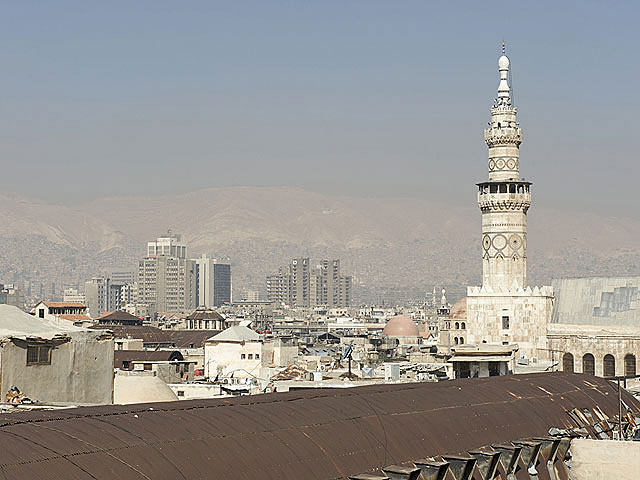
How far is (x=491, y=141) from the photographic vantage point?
87.8m

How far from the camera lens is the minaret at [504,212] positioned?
279ft

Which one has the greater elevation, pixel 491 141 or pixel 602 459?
pixel 491 141

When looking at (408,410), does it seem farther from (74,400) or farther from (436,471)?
(74,400)

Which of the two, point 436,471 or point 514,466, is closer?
point 436,471

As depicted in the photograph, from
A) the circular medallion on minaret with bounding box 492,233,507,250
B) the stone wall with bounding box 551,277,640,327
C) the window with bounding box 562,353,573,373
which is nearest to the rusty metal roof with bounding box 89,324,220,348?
the circular medallion on minaret with bounding box 492,233,507,250

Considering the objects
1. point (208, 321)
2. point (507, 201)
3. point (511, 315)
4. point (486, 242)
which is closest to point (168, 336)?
point (208, 321)

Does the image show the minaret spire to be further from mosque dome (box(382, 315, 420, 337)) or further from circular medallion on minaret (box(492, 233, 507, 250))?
mosque dome (box(382, 315, 420, 337))

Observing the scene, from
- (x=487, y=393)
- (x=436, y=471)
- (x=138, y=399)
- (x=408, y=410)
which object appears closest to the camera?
(x=436, y=471)

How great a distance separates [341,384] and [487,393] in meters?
18.9

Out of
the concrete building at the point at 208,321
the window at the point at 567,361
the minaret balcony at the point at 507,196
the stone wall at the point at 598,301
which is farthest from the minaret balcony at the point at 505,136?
the concrete building at the point at 208,321

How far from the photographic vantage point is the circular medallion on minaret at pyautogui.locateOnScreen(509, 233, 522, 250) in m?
85.3

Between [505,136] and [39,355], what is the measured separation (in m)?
58.2

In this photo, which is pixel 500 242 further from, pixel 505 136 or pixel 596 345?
pixel 596 345

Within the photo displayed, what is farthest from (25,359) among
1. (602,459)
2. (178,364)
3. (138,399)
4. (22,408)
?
(178,364)
